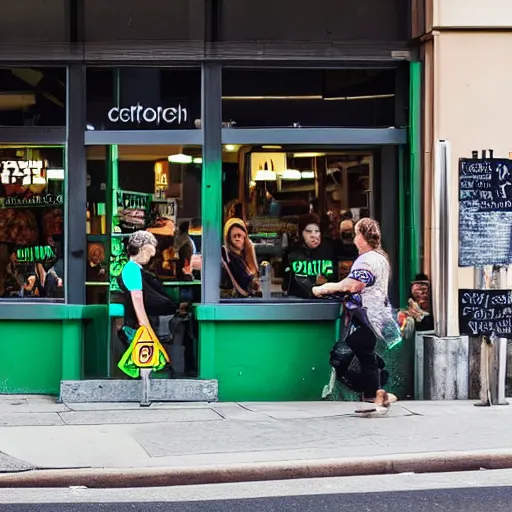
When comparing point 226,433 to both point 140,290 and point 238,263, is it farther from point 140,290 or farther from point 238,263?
point 238,263

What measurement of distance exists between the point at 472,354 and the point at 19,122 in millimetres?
5762

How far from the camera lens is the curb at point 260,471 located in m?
7.36

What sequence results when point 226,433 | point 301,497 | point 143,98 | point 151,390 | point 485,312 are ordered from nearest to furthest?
point 301,497, point 226,433, point 485,312, point 151,390, point 143,98

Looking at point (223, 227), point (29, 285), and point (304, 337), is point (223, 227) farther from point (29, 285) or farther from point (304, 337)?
point (29, 285)

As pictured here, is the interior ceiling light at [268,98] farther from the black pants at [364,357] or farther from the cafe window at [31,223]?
the black pants at [364,357]

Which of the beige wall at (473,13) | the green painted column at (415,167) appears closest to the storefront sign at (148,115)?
the green painted column at (415,167)

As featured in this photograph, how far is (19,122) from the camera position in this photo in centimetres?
1062

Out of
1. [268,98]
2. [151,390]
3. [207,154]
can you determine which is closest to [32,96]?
[207,154]

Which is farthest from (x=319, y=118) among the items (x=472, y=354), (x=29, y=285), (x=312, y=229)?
(x=29, y=285)

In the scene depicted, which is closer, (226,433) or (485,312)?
(226,433)

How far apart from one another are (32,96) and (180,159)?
1.85 m

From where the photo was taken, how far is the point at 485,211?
33.1ft

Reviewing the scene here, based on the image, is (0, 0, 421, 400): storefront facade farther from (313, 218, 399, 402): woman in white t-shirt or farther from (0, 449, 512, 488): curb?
(0, 449, 512, 488): curb

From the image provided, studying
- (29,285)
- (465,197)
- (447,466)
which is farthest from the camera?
(29,285)
